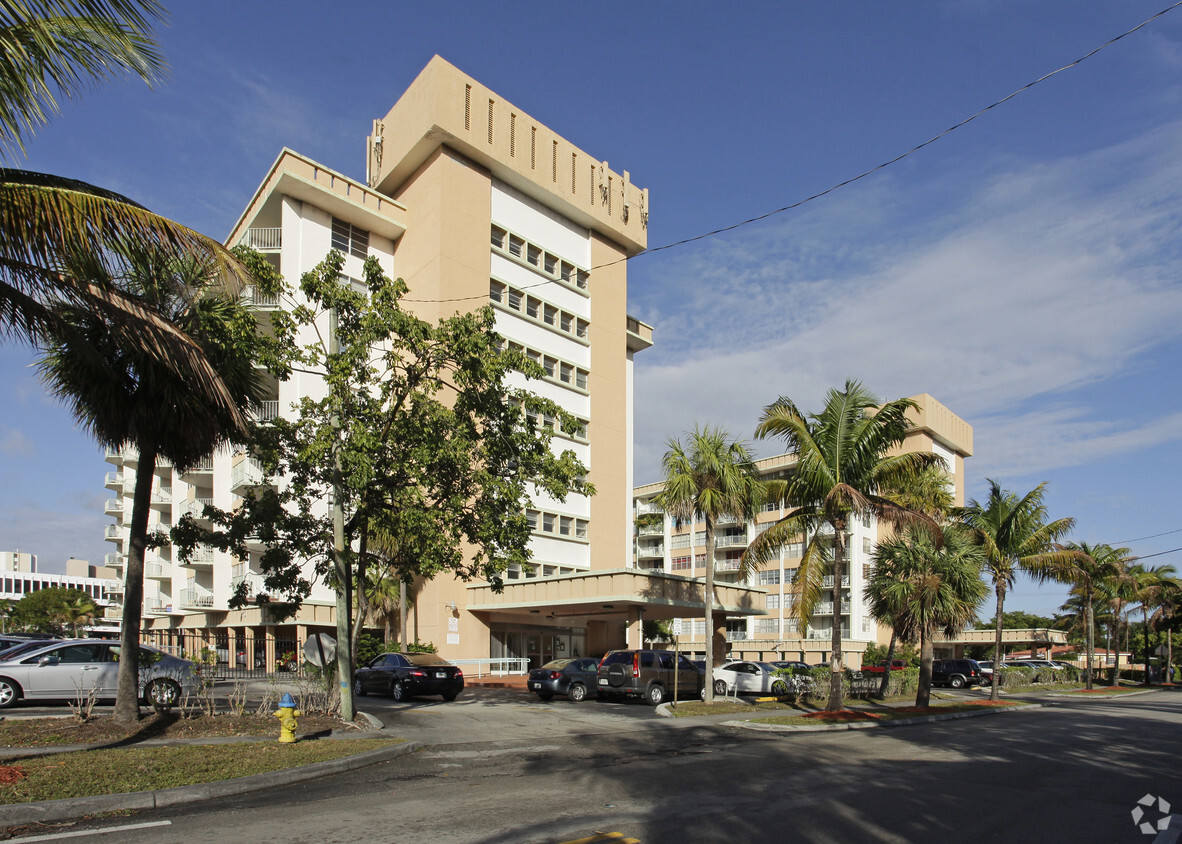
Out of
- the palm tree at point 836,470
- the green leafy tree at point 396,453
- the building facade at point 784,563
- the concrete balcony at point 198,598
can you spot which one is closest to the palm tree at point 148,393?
the green leafy tree at point 396,453

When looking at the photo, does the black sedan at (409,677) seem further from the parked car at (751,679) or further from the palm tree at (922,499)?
the palm tree at (922,499)

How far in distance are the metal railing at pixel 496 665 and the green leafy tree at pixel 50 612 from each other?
6088 cm

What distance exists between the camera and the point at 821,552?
22.2m

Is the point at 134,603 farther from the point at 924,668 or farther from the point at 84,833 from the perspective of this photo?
the point at 924,668

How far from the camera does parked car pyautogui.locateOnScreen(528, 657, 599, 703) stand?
2683 centimetres

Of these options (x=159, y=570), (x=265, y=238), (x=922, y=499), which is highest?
(x=265, y=238)

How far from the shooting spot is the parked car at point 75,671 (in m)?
17.3

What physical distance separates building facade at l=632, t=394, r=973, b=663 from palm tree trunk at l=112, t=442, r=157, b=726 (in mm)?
42738

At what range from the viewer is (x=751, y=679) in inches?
1228

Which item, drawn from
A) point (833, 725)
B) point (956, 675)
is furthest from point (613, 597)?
point (956, 675)

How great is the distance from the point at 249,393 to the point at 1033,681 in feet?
143

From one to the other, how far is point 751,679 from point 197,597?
32302 millimetres

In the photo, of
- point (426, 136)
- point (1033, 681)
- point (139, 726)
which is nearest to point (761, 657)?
point (1033, 681)

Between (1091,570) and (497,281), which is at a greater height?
(497,281)
